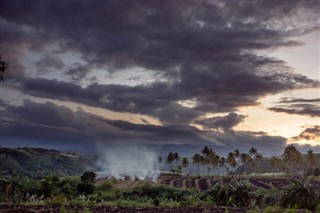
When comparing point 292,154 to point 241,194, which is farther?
point 292,154

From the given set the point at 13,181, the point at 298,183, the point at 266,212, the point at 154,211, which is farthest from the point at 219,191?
the point at 13,181

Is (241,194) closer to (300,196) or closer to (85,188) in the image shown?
(300,196)

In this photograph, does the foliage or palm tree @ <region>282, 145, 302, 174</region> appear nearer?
the foliage

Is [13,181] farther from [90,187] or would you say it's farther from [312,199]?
[312,199]

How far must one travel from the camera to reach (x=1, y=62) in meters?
23.2

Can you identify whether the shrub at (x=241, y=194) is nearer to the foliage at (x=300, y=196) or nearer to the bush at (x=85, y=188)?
the foliage at (x=300, y=196)

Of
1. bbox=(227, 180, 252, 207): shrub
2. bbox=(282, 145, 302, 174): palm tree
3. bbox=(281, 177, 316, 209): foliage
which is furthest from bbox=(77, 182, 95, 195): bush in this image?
bbox=(282, 145, 302, 174): palm tree

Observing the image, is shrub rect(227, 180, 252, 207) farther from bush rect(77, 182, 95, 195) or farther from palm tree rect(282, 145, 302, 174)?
palm tree rect(282, 145, 302, 174)

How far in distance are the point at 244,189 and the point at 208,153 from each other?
16556 cm

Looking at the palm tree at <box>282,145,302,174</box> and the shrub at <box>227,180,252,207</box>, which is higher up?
the palm tree at <box>282,145,302,174</box>

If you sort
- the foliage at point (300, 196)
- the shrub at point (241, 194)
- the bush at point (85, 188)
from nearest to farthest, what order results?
the foliage at point (300, 196)
the shrub at point (241, 194)
the bush at point (85, 188)

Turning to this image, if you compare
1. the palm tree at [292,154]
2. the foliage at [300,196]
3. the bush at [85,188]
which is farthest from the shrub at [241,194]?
the palm tree at [292,154]

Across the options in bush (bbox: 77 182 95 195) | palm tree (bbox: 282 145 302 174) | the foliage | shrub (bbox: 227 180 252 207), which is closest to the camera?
the foliage

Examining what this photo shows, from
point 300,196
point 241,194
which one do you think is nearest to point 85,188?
point 241,194
